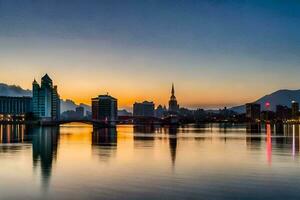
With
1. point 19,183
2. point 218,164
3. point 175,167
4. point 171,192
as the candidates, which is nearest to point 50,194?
point 19,183

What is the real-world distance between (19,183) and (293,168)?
28.8 m

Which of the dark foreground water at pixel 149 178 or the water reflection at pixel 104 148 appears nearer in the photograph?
the dark foreground water at pixel 149 178

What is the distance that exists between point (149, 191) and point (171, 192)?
165 cm

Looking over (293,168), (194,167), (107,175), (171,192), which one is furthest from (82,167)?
(293,168)

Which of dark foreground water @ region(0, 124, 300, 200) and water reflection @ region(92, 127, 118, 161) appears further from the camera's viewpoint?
water reflection @ region(92, 127, 118, 161)

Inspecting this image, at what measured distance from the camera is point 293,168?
49.0 meters

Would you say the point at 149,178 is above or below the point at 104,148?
above

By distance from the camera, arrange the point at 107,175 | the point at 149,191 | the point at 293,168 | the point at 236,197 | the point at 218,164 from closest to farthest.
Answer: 1. the point at 236,197
2. the point at 149,191
3. the point at 107,175
4. the point at 293,168
5. the point at 218,164

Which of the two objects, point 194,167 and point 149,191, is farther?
point 194,167

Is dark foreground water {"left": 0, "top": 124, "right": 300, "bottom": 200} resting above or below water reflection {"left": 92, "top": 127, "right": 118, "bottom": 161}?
above

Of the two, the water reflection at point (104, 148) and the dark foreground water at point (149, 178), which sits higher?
the dark foreground water at point (149, 178)

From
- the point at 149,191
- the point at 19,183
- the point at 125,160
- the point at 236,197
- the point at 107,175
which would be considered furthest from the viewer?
the point at 125,160

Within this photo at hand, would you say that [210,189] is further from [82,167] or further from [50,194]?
[82,167]

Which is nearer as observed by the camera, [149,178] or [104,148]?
[149,178]
